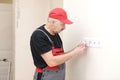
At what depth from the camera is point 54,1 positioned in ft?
10.2

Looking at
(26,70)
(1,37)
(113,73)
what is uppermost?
(113,73)

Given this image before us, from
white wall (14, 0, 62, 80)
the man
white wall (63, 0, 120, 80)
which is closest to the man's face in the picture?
the man

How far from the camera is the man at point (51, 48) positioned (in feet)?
5.41

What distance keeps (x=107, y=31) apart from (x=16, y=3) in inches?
72.8

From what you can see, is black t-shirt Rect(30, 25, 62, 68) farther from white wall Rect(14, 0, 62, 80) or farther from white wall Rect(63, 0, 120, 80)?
white wall Rect(14, 0, 62, 80)

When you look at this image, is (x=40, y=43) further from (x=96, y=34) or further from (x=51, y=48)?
(x=96, y=34)

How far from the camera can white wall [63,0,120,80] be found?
1543mm

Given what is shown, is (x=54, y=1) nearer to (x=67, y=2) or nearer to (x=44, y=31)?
(x=67, y=2)

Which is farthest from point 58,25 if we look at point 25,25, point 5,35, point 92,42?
point 5,35

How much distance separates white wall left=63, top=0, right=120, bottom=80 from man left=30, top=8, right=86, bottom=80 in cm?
13

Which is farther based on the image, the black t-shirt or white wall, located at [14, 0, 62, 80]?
white wall, located at [14, 0, 62, 80]

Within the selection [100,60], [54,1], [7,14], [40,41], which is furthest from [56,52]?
[7,14]

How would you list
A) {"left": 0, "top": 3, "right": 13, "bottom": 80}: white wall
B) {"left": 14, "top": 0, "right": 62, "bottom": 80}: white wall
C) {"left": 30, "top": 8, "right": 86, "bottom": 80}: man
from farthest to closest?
{"left": 0, "top": 3, "right": 13, "bottom": 80}: white wall, {"left": 14, "top": 0, "right": 62, "bottom": 80}: white wall, {"left": 30, "top": 8, "right": 86, "bottom": 80}: man

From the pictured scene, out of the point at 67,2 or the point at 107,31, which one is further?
the point at 67,2
